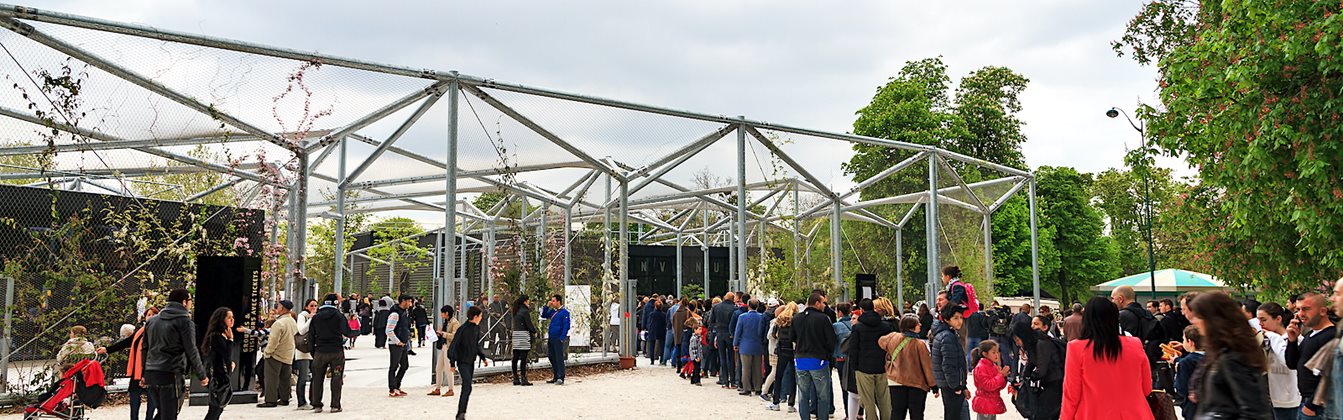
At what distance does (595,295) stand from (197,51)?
855cm

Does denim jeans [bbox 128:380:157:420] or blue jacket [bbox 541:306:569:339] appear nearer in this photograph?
denim jeans [bbox 128:380:157:420]

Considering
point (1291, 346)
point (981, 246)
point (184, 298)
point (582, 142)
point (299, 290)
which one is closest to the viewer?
point (1291, 346)

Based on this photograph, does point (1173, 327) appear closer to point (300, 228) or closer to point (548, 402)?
point (548, 402)

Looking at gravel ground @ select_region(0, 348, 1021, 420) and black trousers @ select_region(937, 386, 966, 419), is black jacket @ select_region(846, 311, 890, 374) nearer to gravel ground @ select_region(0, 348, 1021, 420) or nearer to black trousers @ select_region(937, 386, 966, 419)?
black trousers @ select_region(937, 386, 966, 419)

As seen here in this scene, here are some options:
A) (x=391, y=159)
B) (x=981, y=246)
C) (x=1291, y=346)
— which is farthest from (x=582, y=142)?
(x=981, y=246)

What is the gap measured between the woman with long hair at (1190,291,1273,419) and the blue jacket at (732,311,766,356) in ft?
25.0

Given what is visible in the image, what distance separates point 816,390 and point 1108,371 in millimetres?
4360

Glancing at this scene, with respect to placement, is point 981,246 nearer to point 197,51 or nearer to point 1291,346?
point 1291,346

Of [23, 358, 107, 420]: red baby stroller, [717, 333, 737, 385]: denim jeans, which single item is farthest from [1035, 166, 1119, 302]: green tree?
[23, 358, 107, 420]: red baby stroller

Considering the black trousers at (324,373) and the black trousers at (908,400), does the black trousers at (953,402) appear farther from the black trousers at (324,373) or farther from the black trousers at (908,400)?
the black trousers at (324,373)

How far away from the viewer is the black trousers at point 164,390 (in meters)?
7.30

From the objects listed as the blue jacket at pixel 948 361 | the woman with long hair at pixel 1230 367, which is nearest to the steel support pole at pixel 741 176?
the blue jacket at pixel 948 361

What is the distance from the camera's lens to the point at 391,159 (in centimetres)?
1516

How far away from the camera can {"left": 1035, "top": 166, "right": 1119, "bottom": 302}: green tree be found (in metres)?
39.1
